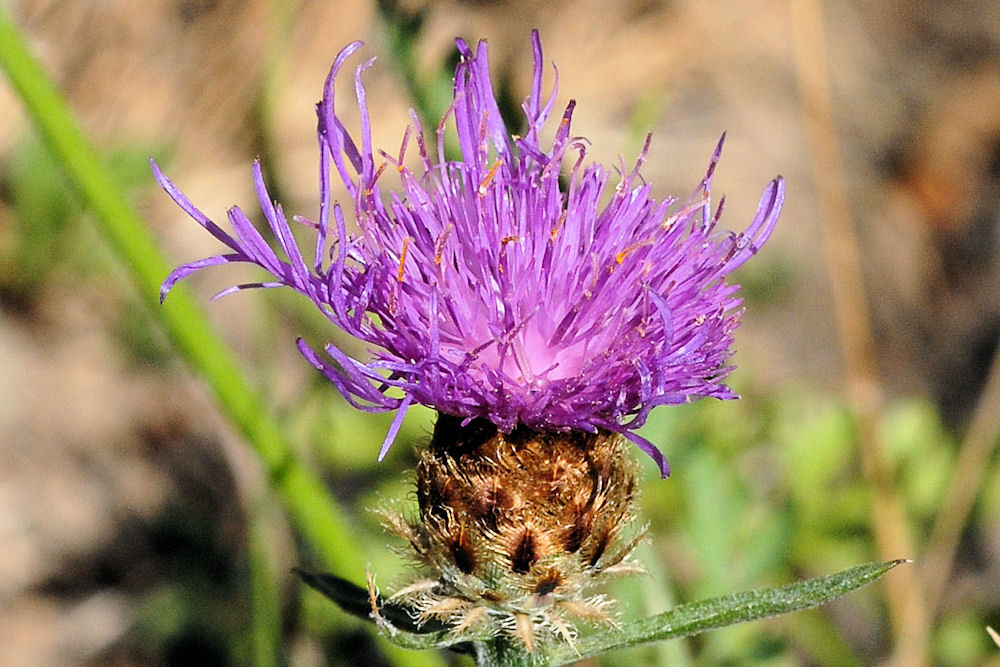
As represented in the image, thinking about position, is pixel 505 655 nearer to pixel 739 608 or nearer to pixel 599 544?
pixel 599 544

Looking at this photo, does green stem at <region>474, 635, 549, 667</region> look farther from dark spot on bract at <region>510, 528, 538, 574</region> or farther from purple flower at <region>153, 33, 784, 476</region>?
purple flower at <region>153, 33, 784, 476</region>

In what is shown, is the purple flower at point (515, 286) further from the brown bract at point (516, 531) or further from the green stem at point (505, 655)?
the green stem at point (505, 655)

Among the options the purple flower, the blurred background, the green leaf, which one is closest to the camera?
the green leaf

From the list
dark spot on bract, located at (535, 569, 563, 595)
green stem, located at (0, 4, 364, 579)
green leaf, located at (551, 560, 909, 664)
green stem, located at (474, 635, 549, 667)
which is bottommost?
green leaf, located at (551, 560, 909, 664)

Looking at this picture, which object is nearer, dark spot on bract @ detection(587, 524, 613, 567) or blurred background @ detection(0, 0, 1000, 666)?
dark spot on bract @ detection(587, 524, 613, 567)

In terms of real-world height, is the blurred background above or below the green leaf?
above

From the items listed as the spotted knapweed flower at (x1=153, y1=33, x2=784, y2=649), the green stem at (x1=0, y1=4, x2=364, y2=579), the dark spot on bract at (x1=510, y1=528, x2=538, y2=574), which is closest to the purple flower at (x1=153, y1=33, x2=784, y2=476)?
the spotted knapweed flower at (x1=153, y1=33, x2=784, y2=649)

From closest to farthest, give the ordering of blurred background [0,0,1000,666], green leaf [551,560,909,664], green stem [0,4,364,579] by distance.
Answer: green leaf [551,560,909,664] < green stem [0,4,364,579] < blurred background [0,0,1000,666]

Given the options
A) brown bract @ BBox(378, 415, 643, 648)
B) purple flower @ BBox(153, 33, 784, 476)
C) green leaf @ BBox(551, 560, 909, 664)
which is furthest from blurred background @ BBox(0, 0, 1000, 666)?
green leaf @ BBox(551, 560, 909, 664)
